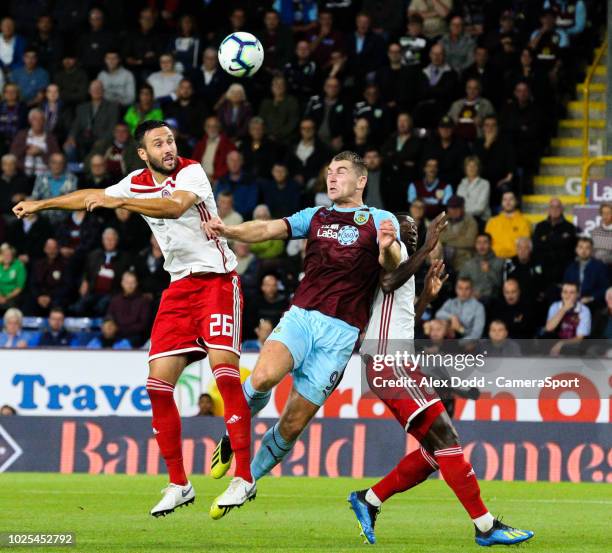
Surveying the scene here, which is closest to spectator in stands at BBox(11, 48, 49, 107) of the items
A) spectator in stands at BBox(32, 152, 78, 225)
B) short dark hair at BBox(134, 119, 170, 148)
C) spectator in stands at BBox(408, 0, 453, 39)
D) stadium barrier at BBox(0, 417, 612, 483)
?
spectator in stands at BBox(32, 152, 78, 225)

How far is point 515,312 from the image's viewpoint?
18469mm

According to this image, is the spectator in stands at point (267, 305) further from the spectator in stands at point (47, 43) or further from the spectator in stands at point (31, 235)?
the spectator in stands at point (47, 43)

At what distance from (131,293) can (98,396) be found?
2232 mm

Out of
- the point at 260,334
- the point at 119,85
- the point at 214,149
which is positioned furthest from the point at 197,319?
the point at 119,85

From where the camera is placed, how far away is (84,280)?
2066 cm

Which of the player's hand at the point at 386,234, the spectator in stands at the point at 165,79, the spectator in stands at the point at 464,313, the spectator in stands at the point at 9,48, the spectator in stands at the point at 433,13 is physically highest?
the spectator in stands at the point at 433,13

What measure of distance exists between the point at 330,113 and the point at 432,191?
242 centimetres

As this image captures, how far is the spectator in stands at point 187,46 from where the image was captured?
23750mm

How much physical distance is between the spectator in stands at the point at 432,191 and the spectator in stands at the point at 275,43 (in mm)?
3781

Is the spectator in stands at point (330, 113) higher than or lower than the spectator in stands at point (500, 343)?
higher

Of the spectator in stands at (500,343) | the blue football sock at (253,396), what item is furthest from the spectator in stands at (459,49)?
the blue football sock at (253,396)

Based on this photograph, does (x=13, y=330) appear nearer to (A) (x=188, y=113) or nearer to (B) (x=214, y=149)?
(B) (x=214, y=149)

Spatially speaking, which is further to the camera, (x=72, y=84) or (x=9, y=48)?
(x=9, y=48)

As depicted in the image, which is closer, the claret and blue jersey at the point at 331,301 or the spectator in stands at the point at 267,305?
the claret and blue jersey at the point at 331,301
